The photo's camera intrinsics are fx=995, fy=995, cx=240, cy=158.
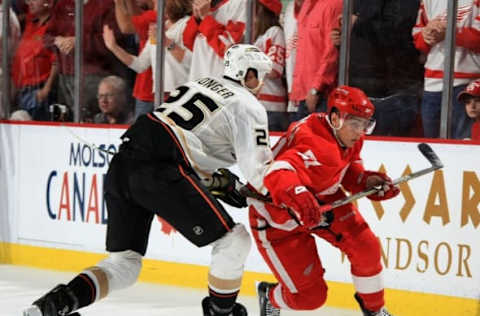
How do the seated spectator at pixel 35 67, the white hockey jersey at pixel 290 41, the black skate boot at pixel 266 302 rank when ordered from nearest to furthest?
the black skate boot at pixel 266 302 → the white hockey jersey at pixel 290 41 → the seated spectator at pixel 35 67

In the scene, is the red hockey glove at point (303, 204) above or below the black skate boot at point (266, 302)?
above

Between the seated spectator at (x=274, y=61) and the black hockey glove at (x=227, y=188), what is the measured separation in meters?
1.69

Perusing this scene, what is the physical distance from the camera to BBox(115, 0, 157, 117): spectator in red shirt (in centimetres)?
637

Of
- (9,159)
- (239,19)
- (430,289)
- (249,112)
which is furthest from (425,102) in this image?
(9,159)

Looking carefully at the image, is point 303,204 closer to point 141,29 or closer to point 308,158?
point 308,158

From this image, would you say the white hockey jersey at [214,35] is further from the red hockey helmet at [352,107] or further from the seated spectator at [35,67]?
the red hockey helmet at [352,107]

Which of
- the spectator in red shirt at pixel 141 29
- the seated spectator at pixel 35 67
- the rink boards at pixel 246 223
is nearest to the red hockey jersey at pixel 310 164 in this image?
the rink boards at pixel 246 223

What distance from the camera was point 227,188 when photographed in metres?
4.05

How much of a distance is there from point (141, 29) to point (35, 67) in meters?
1.03

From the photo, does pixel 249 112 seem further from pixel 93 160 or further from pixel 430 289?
pixel 93 160

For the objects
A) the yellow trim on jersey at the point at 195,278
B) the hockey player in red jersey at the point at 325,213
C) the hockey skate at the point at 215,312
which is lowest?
the yellow trim on jersey at the point at 195,278

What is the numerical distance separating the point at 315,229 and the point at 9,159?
3.40m

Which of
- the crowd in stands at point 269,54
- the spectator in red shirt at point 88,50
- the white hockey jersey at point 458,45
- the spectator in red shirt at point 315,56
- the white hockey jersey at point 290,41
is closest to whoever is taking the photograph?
the white hockey jersey at point 458,45

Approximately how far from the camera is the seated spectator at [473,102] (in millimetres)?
4949
